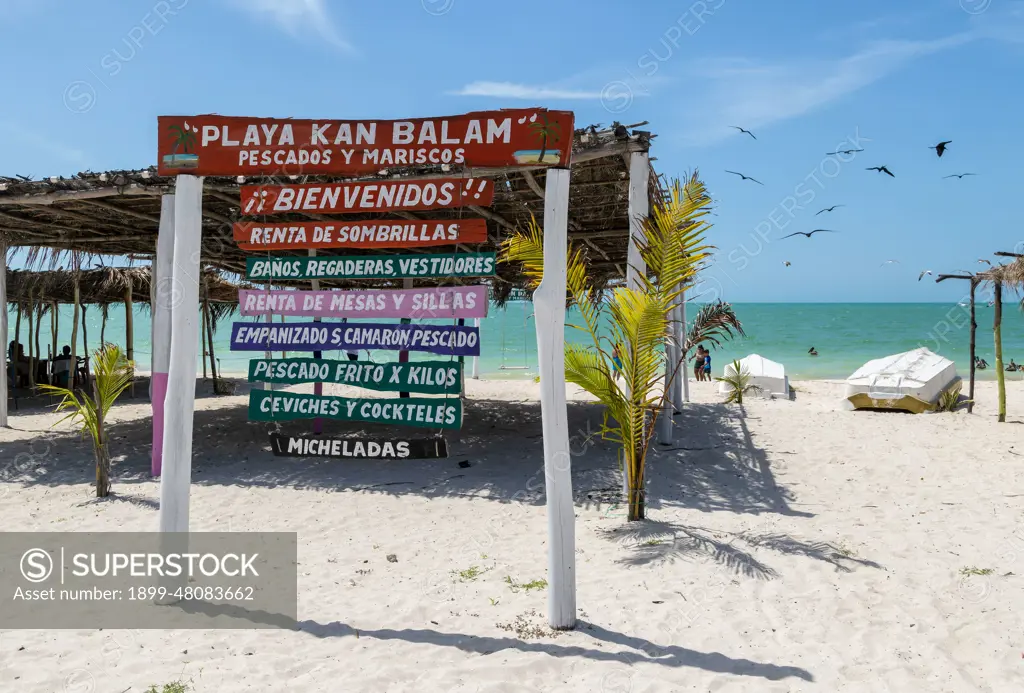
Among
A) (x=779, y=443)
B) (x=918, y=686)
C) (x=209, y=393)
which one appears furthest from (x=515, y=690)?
(x=209, y=393)

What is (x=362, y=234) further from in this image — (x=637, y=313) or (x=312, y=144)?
(x=637, y=313)

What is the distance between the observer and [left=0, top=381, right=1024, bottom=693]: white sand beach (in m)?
3.27

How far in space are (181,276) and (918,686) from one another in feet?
15.6

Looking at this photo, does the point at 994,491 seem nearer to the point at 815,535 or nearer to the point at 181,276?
the point at 815,535

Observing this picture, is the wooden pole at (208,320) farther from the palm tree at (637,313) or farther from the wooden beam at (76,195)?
the palm tree at (637,313)

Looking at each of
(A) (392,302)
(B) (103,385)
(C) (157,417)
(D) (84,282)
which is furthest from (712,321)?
(D) (84,282)

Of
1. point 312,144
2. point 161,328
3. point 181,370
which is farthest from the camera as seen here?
point 161,328

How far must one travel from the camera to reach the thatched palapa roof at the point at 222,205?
699cm

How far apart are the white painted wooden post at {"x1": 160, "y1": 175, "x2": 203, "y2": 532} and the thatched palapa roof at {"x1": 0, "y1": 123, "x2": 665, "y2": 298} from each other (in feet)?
7.92

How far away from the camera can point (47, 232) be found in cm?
1051

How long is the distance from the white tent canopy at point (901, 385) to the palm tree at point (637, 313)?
8.83m

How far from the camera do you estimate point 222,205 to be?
865 cm

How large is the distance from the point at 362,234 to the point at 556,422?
140 inches

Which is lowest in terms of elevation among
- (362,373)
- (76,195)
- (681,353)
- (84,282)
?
(362,373)
